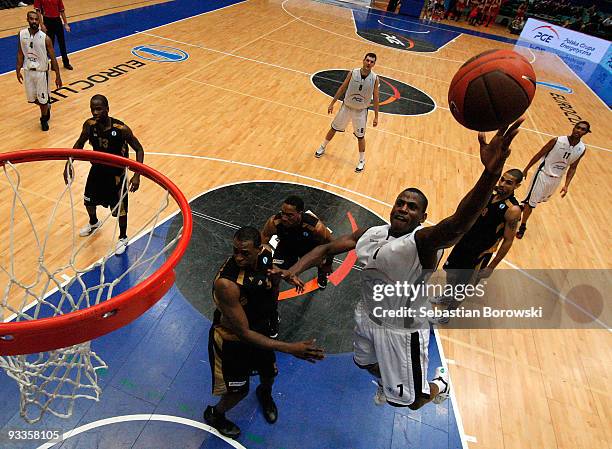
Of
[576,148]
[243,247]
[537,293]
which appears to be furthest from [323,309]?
[576,148]

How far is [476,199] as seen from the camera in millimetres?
2145

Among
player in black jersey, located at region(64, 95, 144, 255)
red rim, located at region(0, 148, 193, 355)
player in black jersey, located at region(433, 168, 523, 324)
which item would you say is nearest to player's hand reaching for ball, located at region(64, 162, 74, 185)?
player in black jersey, located at region(64, 95, 144, 255)

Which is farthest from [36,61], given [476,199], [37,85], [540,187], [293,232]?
[540,187]

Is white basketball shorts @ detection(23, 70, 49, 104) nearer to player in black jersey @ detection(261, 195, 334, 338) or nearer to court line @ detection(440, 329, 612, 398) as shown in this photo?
player in black jersey @ detection(261, 195, 334, 338)

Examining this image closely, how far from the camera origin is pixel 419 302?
297cm

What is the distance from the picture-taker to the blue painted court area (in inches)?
132

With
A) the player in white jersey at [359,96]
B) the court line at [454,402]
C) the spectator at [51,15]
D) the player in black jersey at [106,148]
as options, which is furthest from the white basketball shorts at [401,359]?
the spectator at [51,15]

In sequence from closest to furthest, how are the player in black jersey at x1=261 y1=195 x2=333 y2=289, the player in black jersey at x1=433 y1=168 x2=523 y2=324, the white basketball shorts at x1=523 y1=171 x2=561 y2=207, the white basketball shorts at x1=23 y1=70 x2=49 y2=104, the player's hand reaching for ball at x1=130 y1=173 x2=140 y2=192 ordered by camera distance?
the player in black jersey at x1=261 y1=195 x2=333 y2=289, the player in black jersey at x1=433 y1=168 x2=523 y2=324, the player's hand reaching for ball at x1=130 y1=173 x2=140 y2=192, the white basketball shorts at x1=523 y1=171 x2=561 y2=207, the white basketball shorts at x1=23 y1=70 x2=49 y2=104

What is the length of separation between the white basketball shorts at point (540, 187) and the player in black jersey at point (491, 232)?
7.55 ft

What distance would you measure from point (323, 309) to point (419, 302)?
6.24 feet

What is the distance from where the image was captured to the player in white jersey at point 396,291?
271 cm

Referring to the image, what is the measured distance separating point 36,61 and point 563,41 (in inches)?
900

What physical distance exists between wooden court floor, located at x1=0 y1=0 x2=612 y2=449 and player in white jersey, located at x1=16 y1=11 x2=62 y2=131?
0.43 meters

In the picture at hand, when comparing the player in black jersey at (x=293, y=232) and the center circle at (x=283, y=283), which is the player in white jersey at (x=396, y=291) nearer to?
the player in black jersey at (x=293, y=232)
